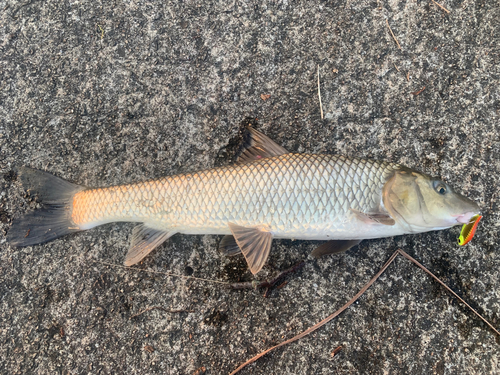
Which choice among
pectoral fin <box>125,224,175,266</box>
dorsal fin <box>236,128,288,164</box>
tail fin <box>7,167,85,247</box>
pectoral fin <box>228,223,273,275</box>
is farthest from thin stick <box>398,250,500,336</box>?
tail fin <box>7,167,85,247</box>

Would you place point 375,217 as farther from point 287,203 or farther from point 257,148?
point 257,148

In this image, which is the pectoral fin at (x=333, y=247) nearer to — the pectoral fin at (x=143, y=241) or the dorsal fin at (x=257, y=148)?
the dorsal fin at (x=257, y=148)

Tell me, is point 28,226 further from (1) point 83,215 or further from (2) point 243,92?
(2) point 243,92

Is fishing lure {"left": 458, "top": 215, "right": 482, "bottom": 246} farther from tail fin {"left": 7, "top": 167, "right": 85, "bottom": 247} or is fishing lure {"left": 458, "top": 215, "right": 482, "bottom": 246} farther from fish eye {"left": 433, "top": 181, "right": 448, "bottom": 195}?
tail fin {"left": 7, "top": 167, "right": 85, "bottom": 247}

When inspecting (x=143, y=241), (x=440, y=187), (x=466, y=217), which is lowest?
(x=143, y=241)

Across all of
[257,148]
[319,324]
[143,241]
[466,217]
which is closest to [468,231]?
[466,217]
